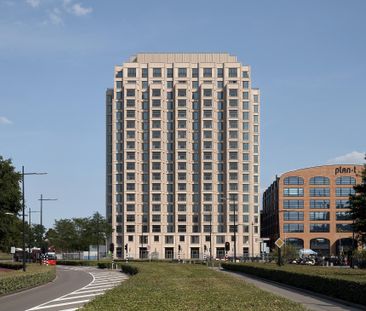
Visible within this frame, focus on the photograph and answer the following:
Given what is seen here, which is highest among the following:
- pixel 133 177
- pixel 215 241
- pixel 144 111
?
pixel 144 111

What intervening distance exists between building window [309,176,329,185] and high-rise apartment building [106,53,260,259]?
14334 millimetres

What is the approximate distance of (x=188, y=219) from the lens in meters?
158

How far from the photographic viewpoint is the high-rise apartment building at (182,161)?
156125 millimetres

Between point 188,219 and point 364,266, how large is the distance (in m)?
85.9

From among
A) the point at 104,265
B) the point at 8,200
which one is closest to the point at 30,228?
the point at 104,265

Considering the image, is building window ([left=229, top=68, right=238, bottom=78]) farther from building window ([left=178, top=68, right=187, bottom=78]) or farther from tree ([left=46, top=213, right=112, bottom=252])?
tree ([left=46, top=213, right=112, bottom=252])

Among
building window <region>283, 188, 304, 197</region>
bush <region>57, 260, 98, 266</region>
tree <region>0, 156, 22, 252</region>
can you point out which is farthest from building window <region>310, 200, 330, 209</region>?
tree <region>0, 156, 22, 252</region>

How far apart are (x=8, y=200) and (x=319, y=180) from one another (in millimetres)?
91524

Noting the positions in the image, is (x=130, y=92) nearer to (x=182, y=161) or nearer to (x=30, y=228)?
(x=182, y=161)

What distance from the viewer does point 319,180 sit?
15150 centimetres

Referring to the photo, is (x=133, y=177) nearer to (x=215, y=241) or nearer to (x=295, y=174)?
(x=215, y=241)

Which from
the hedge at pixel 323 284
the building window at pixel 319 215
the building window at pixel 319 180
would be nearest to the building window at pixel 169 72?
the building window at pixel 319 180

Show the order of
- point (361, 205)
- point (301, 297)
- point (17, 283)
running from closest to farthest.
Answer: point (301, 297), point (17, 283), point (361, 205)

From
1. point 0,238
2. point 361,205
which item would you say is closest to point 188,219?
point 0,238
